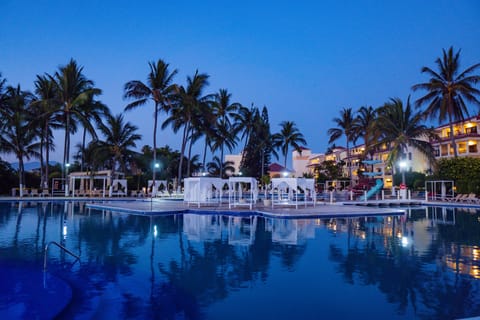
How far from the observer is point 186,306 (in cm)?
487

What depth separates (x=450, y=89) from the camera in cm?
2867

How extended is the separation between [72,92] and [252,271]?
26.6 meters

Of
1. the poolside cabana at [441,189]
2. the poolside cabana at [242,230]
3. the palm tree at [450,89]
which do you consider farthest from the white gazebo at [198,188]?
the palm tree at [450,89]

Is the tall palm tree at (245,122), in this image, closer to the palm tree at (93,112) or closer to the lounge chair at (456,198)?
the palm tree at (93,112)

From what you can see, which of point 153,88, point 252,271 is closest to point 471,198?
point 252,271

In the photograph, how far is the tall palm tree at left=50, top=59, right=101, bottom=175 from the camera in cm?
2775

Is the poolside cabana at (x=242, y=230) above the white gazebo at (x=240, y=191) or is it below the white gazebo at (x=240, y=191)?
below

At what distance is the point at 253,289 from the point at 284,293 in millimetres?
504

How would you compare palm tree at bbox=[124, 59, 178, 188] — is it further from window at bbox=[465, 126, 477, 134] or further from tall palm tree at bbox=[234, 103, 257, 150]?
window at bbox=[465, 126, 477, 134]

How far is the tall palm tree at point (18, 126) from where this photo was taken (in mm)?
27470

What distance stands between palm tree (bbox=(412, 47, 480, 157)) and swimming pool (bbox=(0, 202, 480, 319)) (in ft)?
66.6

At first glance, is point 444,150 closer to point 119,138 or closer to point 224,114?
point 224,114

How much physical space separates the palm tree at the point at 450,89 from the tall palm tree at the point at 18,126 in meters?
32.0

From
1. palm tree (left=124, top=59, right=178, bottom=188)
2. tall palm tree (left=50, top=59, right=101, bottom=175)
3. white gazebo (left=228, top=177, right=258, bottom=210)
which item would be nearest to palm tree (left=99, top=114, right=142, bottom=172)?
tall palm tree (left=50, top=59, right=101, bottom=175)
